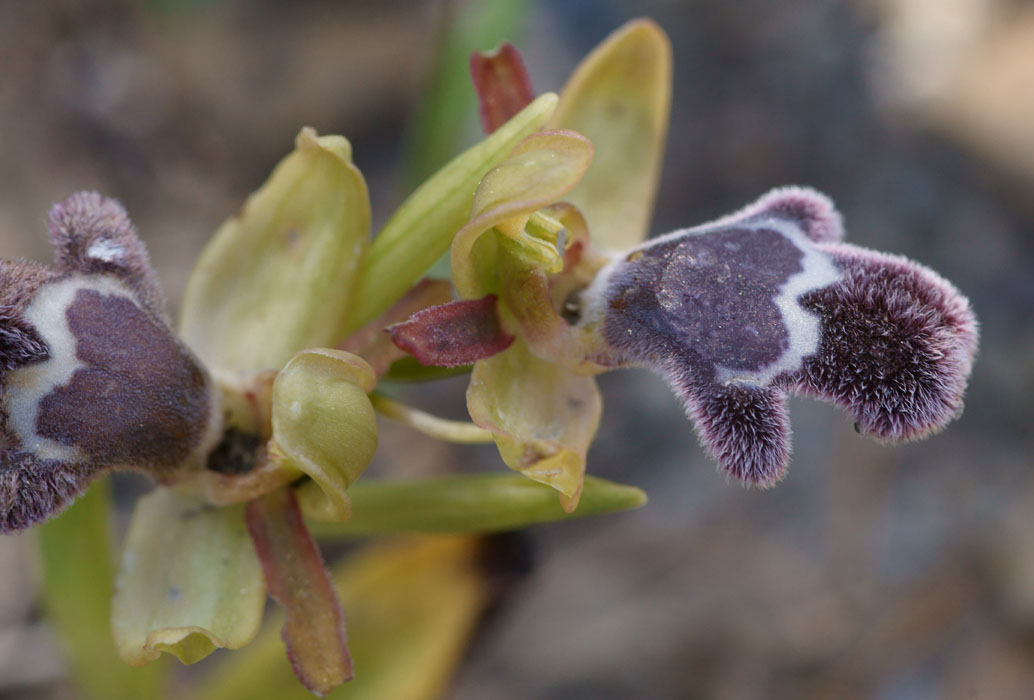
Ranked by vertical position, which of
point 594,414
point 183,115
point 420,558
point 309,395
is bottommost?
point 420,558

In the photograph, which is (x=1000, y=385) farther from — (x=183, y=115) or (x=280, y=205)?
(x=183, y=115)

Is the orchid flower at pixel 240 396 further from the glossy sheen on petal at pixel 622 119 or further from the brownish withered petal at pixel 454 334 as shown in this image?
the glossy sheen on petal at pixel 622 119

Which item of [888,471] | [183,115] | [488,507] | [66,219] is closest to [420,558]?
[488,507]

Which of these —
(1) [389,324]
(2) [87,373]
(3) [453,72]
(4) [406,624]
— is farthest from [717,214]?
(2) [87,373]

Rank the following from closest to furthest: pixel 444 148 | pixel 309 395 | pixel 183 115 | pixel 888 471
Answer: pixel 309 395
pixel 444 148
pixel 888 471
pixel 183 115

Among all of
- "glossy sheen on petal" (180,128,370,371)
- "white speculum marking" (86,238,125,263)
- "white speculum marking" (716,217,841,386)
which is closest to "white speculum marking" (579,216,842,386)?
"white speculum marking" (716,217,841,386)

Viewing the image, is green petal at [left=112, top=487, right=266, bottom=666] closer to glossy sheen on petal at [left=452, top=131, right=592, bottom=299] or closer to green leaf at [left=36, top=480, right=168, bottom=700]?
green leaf at [left=36, top=480, right=168, bottom=700]

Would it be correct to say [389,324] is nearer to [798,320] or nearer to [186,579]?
[186,579]

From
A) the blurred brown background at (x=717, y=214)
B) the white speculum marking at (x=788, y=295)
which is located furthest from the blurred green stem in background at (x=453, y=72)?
the white speculum marking at (x=788, y=295)
